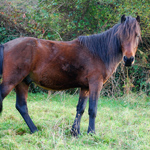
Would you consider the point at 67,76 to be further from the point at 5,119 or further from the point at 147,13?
the point at 147,13

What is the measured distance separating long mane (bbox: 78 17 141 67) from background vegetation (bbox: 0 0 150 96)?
3.94 metres

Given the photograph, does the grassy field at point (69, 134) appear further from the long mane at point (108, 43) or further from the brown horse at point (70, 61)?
the long mane at point (108, 43)

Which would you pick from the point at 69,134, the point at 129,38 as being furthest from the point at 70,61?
the point at 69,134

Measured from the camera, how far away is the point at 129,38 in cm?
372

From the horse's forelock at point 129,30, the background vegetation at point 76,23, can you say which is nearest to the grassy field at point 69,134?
the horse's forelock at point 129,30

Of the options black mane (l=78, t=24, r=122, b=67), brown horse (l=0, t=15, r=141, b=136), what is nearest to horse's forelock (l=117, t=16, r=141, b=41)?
brown horse (l=0, t=15, r=141, b=136)

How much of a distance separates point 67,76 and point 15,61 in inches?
40.4

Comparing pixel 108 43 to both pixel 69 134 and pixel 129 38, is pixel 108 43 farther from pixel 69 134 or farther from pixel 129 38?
pixel 69 134

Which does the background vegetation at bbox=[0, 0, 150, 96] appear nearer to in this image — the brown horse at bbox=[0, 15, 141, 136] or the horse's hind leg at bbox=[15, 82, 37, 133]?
the brown horse at bbox=[0, 15, 141, 136]

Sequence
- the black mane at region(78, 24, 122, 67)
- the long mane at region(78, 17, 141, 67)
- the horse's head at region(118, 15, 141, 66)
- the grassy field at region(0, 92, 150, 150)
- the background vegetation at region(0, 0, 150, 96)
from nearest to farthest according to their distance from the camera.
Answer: the grassy field at region(0, 92, 150, 150), the horse's head at region(118, 15, 141, 66), the long mane at region(78, 17, 141, 67), the black mane at region(78, 24, 122, 67), the background vegetation at region(0, 0, 150, 96)

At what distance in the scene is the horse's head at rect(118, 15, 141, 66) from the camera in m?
3.63

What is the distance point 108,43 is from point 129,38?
1.69ft

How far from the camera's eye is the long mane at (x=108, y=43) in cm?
392

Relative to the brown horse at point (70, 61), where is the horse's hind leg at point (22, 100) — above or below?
below
